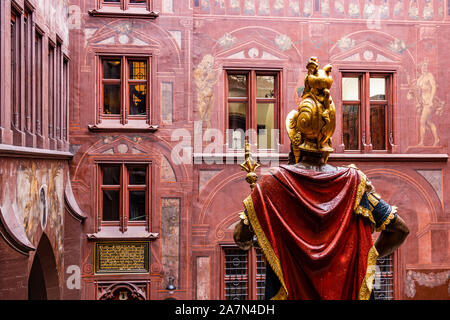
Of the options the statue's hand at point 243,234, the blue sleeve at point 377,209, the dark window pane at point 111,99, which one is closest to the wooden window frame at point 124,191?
the dark window pane at point 111,99

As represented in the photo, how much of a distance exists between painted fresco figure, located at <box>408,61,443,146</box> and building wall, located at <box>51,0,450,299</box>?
5 centimetres

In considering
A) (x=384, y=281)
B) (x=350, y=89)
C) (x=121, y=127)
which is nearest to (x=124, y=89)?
(x=121, y=127)

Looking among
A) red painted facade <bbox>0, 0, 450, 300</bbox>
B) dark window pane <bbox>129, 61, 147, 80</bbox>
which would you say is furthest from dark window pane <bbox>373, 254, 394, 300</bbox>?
dark window pane <bbox>129, 61, 147, 80</bbox>

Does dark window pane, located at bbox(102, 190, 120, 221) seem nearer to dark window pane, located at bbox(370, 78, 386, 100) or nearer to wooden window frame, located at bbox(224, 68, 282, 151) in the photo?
wooden window frame, located at bbox(224, 68, 282, 151)

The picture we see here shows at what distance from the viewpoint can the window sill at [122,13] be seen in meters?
10.3

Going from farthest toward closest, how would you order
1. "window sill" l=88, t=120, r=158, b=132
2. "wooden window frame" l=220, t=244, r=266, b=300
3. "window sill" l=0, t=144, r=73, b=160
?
"wooden window frame" l=220, t=244, r=266, b=300, "window sill" l=88, t=120, r=158, b=132, "window sill" l=0, t=144, r=73, b=160

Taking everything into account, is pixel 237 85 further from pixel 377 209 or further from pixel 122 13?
pixel 377 209

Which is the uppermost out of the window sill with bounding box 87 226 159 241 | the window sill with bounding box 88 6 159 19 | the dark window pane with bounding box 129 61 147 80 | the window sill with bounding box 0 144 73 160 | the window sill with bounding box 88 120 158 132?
the window sill with bounding box 88 6 159 19

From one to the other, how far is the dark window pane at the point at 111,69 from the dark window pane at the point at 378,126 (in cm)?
609

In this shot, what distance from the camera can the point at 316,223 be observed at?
99.3 inches

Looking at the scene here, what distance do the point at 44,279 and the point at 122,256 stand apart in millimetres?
1734

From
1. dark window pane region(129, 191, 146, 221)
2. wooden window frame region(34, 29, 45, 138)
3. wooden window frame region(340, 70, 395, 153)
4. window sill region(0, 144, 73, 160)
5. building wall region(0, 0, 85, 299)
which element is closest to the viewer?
building wall region(0, 0, 85, 299)

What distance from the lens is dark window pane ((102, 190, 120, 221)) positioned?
1051cm

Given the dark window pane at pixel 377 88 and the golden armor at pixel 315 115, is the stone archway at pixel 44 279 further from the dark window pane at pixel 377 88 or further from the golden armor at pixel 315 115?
the dark window pane at pixel 377 88
